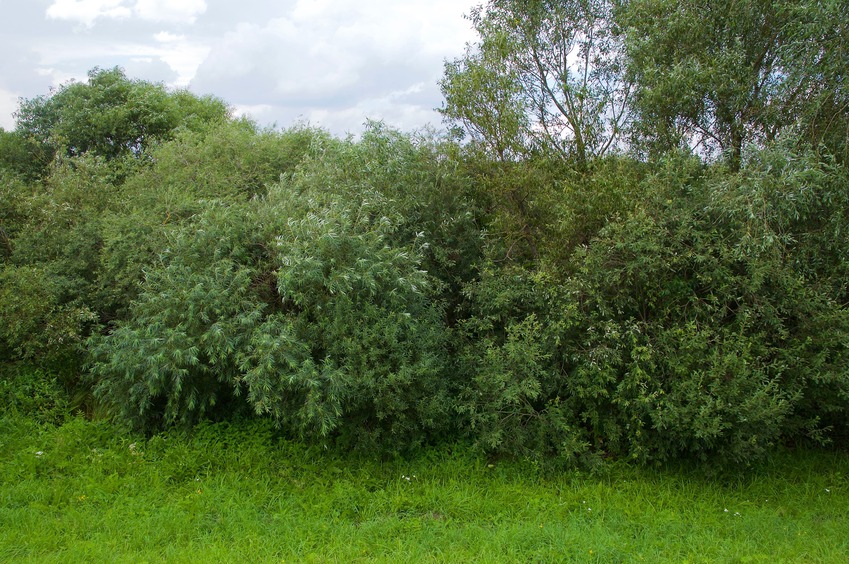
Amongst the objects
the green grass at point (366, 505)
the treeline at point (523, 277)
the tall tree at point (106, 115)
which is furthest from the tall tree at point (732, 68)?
the tall tree at point (106, 115)

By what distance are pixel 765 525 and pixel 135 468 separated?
19.7 ft

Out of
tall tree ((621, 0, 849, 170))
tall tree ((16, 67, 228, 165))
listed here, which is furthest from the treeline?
tall tree ((16, 67, 228, 165))

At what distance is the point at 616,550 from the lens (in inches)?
186

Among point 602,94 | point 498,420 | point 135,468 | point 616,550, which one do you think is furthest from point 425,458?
point 602,94

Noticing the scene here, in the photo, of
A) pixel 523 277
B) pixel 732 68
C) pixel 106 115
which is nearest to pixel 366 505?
pixel 523 277

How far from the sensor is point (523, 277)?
7117 mm

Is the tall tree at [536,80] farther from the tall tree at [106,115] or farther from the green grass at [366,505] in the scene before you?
the tall tree at [106,115]

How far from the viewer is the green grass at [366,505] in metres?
4.75

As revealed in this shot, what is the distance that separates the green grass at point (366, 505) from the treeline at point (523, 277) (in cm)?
35

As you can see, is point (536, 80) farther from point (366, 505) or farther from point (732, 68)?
point (366, 505)

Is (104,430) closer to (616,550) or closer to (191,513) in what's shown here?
(191,513)

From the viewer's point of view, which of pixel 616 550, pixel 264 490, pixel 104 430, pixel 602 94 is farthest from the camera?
pixel 602 94

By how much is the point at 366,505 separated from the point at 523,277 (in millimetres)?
3129

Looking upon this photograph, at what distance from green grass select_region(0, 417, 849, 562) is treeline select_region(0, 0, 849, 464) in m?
0.35
